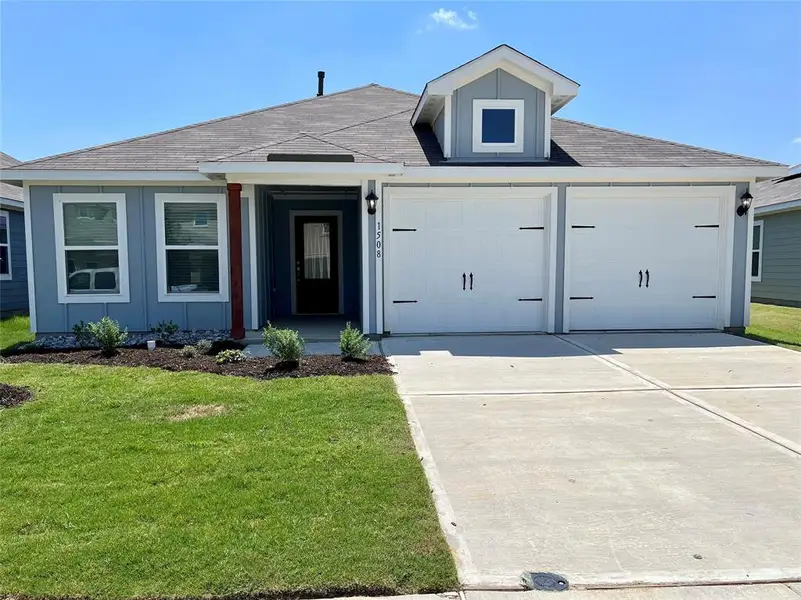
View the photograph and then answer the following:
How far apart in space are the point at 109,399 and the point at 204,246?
4.31 m

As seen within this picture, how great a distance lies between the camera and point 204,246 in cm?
920

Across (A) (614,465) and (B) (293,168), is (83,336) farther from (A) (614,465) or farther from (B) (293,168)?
(A) (614,465)

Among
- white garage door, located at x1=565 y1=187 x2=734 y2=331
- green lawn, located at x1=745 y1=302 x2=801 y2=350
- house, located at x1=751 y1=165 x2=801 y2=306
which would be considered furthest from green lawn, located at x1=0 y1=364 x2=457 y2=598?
house, located at x1=751 y1=165 x2=801 y2=306

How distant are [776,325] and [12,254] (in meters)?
16.9

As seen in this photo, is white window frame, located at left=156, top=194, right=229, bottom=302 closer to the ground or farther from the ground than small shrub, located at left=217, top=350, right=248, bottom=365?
farther from the ground

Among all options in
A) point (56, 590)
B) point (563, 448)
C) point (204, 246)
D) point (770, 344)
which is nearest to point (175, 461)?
point (56, 590)

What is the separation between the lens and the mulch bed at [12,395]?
17.1 feet

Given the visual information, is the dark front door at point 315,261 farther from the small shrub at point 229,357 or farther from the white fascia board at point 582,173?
the small shrub at point 229,357

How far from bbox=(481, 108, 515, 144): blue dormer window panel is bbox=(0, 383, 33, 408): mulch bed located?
776 centimetres

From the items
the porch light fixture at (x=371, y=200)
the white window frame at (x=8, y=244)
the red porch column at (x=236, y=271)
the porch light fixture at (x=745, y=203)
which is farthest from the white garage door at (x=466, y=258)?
the white window frame at (x=8, y=244)

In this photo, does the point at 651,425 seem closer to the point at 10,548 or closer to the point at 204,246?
the point at 10,548

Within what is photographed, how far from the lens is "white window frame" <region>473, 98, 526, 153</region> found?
9.66 metres

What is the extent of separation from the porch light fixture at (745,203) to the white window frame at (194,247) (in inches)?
345

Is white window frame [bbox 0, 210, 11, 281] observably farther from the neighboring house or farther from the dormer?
the dormer
